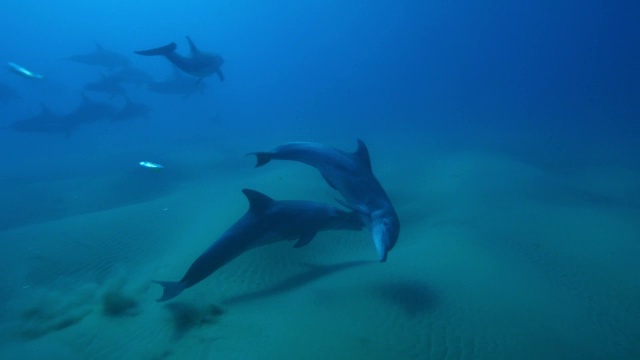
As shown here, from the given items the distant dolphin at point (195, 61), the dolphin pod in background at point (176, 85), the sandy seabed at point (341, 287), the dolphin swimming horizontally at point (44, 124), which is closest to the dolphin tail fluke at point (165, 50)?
the distant dolphin at point (195, 61)

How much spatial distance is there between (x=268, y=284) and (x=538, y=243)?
4828 mm

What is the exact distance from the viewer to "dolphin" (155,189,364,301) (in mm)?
4738

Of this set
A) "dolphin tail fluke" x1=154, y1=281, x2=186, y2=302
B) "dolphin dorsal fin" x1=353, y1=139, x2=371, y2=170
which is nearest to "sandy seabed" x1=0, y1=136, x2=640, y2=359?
"dolphin tail fluke" x1=154, y1=281, x2=186, y2=302

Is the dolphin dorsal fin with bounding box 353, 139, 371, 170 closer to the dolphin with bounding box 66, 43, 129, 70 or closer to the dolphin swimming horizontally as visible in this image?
the dolphin swimming horizontally

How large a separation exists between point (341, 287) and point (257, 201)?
173 centimetres

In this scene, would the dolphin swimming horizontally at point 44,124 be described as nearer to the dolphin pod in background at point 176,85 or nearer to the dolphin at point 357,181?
the dolphin pod in background at point 176,85

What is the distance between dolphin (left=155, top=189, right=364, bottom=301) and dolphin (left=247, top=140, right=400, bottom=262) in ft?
1.45

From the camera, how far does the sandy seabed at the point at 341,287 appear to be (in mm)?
3916

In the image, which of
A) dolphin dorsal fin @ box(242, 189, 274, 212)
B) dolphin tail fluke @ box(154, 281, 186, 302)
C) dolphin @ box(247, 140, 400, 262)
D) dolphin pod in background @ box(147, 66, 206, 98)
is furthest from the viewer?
dolphin pod in background @ box(147, 66, 206, 98)

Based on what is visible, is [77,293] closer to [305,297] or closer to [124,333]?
[124,333]

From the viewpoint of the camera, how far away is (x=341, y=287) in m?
4.80

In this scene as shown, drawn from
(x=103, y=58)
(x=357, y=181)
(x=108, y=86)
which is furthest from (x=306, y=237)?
(x=103, y=58)

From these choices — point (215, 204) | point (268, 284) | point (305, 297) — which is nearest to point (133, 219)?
point (215, 204)

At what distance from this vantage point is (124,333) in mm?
4320
